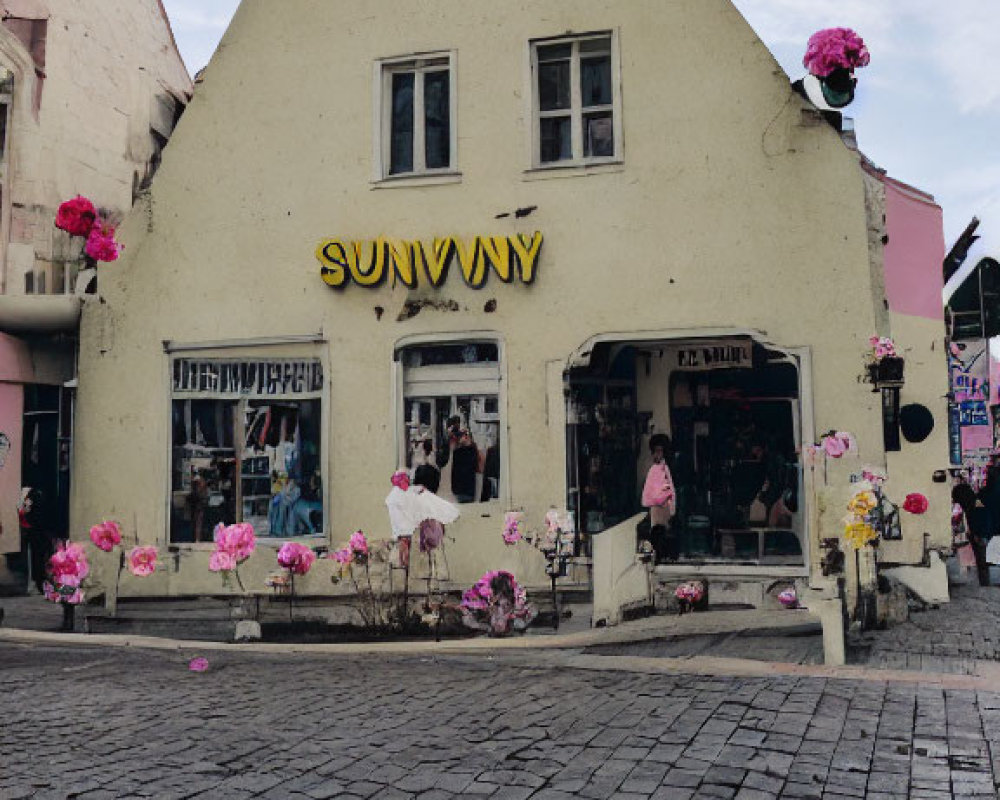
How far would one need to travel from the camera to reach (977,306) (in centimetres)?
1669

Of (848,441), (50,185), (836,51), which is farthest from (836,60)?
(50,185)

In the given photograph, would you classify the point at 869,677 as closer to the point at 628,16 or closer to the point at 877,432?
the point at 877,432

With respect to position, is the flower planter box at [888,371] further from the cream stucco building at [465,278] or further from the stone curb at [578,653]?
the stone curb at [578,653]

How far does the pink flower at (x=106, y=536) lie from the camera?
1134cm

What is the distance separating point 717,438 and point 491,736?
835cm

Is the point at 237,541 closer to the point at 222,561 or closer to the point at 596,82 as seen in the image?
the point at 222,561

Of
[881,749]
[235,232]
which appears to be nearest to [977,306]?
[235,232]

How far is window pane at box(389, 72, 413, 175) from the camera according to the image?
11805 mm

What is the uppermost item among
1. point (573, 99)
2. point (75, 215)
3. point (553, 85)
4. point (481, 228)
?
point (553, 85)

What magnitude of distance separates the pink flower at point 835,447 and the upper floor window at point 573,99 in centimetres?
387

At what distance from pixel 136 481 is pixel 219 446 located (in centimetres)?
106

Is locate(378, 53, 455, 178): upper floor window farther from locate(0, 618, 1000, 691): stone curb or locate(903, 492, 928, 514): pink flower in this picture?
locate(903, 492, 928, 514): pink flower

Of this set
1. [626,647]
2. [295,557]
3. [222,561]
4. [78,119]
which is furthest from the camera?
[78,119]

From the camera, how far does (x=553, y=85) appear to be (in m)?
11.4
